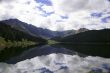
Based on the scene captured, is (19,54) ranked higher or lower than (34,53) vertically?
higher

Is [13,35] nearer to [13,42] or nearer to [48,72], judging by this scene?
[13,42]

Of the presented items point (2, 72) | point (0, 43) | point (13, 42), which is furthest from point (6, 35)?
point (2, 72)

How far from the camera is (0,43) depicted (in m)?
149

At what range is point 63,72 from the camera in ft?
127

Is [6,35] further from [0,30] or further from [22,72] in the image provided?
[22,72]

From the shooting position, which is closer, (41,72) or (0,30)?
(41,72)

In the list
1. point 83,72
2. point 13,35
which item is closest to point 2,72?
point 83,72

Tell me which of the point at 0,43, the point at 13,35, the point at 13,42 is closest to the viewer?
the point at 0,43

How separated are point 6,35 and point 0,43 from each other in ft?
110

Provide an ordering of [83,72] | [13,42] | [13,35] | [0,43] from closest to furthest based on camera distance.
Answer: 1. [83,72]
2. [0,43]
3. [13,42]
4. [13,35]

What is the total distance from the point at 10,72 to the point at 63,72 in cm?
882

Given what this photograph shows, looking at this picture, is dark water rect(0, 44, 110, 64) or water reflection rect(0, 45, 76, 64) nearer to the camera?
water reflection rect(0, 45, 76, 64)

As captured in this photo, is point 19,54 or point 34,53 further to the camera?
point 34,53

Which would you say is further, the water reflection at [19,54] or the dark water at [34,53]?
the dark water at [34,53]
